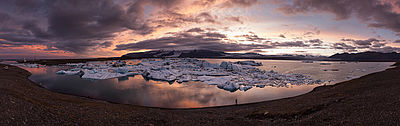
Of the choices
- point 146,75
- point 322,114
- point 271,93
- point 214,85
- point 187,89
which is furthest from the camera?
point 146,75

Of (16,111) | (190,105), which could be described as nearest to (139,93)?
(190,105)

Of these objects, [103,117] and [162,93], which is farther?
[162,93]

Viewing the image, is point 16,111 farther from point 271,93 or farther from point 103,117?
point 271,93

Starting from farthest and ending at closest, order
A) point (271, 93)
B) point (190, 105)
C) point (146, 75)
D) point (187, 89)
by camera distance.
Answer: point (146, 75) → point (187, 89) → point (271, 93) → point (190, 105)

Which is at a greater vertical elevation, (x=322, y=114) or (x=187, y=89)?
(x=322, y=114)

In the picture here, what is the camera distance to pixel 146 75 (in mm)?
44281

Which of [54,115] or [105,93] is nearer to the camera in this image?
[54,115]

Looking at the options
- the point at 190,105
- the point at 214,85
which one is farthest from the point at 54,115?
the point at 214,85

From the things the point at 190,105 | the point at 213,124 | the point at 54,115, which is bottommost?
the point at 190,105

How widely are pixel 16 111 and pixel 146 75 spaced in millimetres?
35592

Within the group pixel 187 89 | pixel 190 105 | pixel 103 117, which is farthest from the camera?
pixel 187 89

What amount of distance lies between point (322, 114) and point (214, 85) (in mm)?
22858

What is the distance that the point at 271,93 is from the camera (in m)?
26.7

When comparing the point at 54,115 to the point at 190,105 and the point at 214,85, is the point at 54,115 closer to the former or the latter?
the point at 190,105
